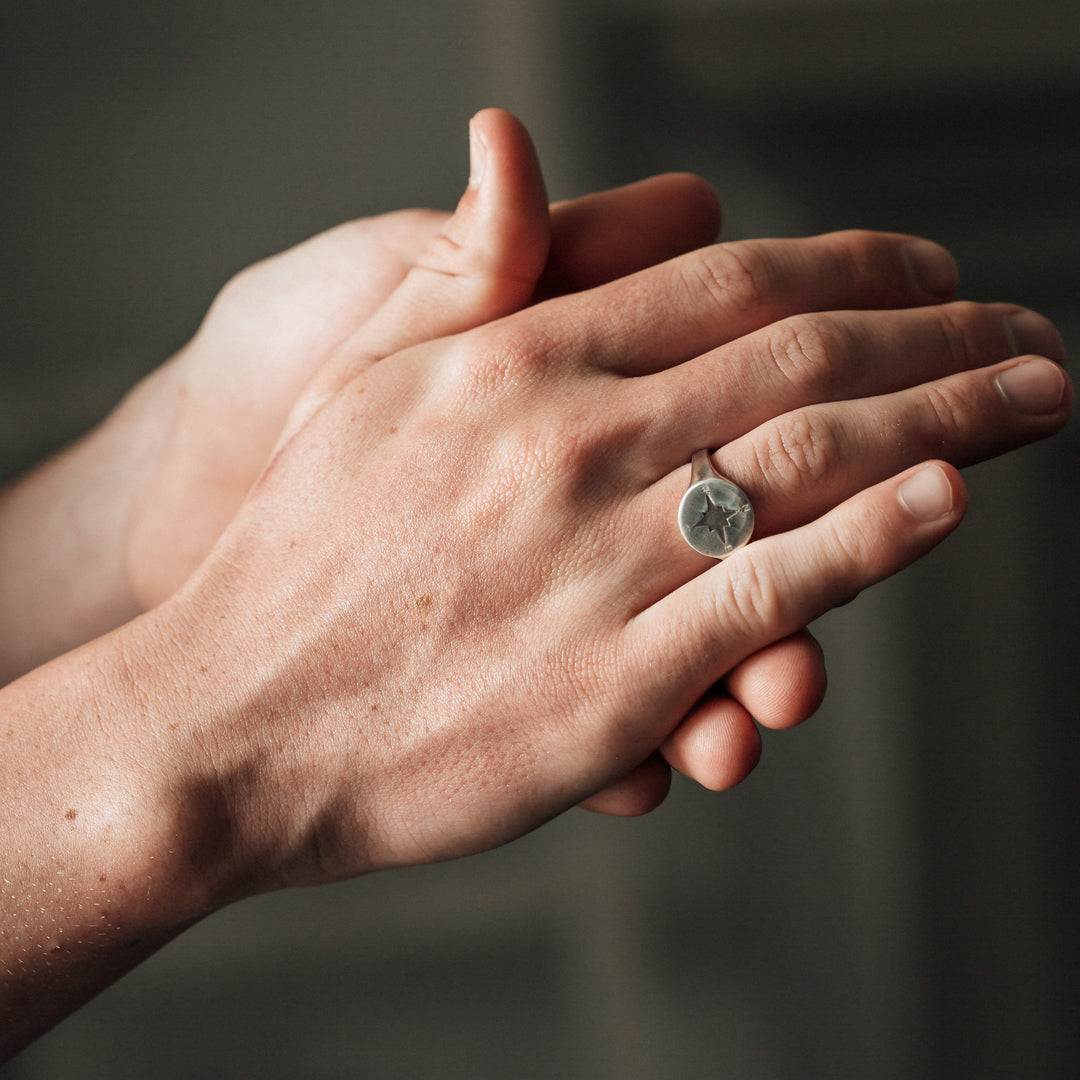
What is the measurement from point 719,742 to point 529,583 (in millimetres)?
170

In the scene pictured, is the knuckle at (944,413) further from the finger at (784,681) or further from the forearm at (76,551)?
the forearm at (76,551)

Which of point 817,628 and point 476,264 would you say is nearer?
point 476,264

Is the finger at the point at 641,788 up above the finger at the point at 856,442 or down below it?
below

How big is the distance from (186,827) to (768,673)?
407 mm

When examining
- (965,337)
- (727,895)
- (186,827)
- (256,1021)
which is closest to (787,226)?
(965,337)

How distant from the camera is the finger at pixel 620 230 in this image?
79 cm

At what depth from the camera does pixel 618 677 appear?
612 millimetres

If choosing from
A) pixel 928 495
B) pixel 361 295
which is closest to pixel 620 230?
pixel 361 295

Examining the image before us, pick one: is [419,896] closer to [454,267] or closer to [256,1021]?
[256,1021]

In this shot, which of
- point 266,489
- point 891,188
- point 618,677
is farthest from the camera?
point 891,188

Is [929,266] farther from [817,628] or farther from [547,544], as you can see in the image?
[817,628]

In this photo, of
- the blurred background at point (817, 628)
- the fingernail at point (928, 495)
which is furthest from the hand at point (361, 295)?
the blurred background at point (817, 628)

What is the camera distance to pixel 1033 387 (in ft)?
2.12

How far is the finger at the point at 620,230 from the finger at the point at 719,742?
0.39m
